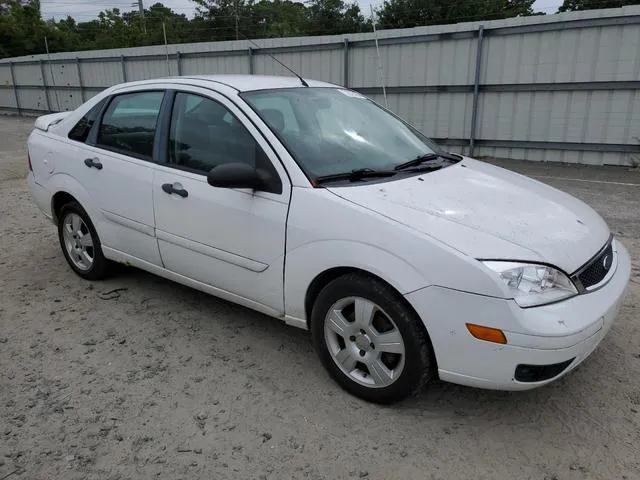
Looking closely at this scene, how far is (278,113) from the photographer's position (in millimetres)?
3367

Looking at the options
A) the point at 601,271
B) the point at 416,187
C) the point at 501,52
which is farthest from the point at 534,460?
the point at 501,52

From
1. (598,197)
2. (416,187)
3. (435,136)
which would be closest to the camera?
(416,187)

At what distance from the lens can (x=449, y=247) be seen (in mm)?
2453

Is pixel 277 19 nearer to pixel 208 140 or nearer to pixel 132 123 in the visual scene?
pixel 132 123

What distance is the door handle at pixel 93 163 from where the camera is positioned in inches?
161

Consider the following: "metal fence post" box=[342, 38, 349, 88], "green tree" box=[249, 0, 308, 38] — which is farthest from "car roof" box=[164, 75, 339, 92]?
"green tree" box=[249, 0, 308, 38]

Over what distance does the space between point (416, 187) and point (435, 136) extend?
9357 mm

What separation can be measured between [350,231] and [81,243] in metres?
2.79

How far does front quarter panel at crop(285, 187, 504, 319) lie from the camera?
242 cm

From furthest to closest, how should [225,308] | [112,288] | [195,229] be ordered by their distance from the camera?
[112,288]
[225,308]
[195,229]

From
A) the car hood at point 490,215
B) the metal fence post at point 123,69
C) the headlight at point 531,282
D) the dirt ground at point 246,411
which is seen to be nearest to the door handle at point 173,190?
the dirt ground at point 246,411

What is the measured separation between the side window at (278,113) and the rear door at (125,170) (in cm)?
87

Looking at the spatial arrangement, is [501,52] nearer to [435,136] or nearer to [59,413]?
[435,136]

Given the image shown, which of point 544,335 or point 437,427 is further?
point 437,427
